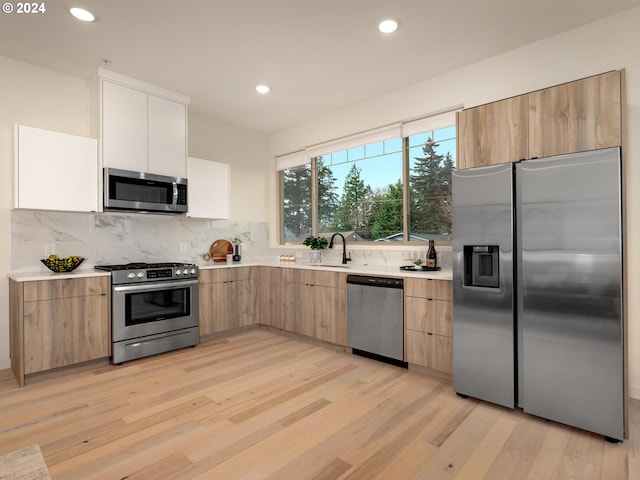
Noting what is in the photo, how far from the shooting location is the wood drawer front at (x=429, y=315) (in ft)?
9.56

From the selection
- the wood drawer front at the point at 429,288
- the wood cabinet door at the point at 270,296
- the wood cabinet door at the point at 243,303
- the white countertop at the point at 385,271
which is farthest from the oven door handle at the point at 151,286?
the wood drawer front at the point at 429,288

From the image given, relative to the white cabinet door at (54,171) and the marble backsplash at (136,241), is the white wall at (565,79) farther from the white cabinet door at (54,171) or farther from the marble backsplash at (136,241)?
the white cabinet door at (54,171)

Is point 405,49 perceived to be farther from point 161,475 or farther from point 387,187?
point 161,475

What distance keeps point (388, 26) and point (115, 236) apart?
3373 mm

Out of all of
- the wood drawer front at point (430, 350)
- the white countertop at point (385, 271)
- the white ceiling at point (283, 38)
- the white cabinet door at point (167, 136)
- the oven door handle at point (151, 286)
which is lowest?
the wood drawer front at point (430, 350)

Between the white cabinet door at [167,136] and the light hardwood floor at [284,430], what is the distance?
2.08m

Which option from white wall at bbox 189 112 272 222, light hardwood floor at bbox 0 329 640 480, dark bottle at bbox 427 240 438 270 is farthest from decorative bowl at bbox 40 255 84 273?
dark bottle at bbox 427 240 438 270

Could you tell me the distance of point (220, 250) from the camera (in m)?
4.79

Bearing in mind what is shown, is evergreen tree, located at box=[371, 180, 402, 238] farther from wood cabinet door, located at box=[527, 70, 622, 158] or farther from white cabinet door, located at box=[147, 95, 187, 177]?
white cabinet door, located at box=[147, 95, 187, 177]

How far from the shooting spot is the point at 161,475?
70.7 inches

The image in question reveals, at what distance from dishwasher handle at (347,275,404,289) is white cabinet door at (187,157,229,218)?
6.22 feet

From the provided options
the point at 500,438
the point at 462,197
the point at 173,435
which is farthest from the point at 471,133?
the point at 173,435

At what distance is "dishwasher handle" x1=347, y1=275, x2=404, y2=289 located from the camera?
3235 millimetres

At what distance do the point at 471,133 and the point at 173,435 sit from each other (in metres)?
2.95
